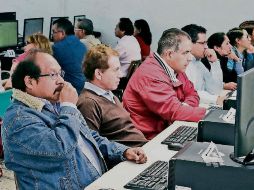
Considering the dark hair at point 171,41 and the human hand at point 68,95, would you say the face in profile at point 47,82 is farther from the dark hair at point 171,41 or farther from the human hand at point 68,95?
the dark hair at point 171,41

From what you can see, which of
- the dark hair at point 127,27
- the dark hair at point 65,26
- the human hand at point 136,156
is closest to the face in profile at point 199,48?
the dark hair at point 65,26

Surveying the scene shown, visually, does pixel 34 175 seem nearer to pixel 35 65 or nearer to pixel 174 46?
pixel 35 65

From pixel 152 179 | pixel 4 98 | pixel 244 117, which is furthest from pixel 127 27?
pixel 244 117

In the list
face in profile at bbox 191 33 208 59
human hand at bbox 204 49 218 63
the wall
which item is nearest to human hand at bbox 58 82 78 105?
face in profile at bbox 191 33 208 59

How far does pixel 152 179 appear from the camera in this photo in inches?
81.7

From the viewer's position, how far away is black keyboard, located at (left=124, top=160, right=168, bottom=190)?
200 centimetres

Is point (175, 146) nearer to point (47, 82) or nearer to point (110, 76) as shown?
point (110, 76)

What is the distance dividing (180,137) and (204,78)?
163cm

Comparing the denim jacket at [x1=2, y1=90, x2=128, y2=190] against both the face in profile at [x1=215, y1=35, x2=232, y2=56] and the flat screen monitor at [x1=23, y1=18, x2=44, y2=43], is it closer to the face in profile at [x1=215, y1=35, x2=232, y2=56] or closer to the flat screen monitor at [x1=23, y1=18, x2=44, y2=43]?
the face in profile at [x1=215, y1=35, x2=232, y2=56]

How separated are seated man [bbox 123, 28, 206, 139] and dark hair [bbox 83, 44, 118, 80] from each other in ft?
1.36

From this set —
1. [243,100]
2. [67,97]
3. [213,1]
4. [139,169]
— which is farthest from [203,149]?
[213,1]

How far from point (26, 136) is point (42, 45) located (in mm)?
2655

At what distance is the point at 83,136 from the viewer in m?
2.30

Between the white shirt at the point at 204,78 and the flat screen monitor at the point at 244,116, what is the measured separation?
226cm
